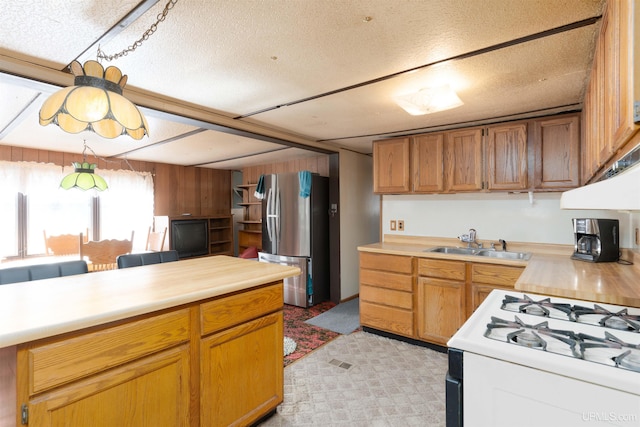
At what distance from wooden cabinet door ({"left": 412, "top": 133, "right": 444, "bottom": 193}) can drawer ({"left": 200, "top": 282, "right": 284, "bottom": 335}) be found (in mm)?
2007

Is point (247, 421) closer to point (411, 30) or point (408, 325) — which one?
point (408, 325)

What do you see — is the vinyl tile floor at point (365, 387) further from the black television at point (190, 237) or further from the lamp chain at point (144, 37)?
the black television at point (190, 237)

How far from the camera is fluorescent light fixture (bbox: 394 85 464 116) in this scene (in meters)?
2.02

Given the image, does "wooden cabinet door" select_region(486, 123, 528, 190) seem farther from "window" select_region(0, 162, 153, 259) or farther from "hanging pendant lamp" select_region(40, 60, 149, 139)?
"window" select_region(0, 162, 153, 259)

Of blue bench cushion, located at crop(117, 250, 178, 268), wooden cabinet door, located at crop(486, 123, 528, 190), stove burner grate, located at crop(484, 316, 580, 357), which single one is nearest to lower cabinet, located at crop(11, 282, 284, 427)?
blue bench cushion, located at crop(117, 250, 178, 268)

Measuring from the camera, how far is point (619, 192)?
75cm

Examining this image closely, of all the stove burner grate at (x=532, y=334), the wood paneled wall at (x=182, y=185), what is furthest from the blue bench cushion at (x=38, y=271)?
the wood paneled wall at (x=182, y=185)

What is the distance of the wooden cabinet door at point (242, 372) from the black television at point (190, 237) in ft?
11.7

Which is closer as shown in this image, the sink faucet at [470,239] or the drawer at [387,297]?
the drawer at [387,297]

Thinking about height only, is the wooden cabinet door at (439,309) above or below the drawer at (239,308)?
below

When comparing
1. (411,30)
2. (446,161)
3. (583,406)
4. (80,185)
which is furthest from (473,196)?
(80,185)

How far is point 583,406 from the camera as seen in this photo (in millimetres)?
850

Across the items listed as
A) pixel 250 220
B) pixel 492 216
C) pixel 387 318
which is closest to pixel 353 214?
pixel 387 318

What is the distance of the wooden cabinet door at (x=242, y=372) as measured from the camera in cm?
161
